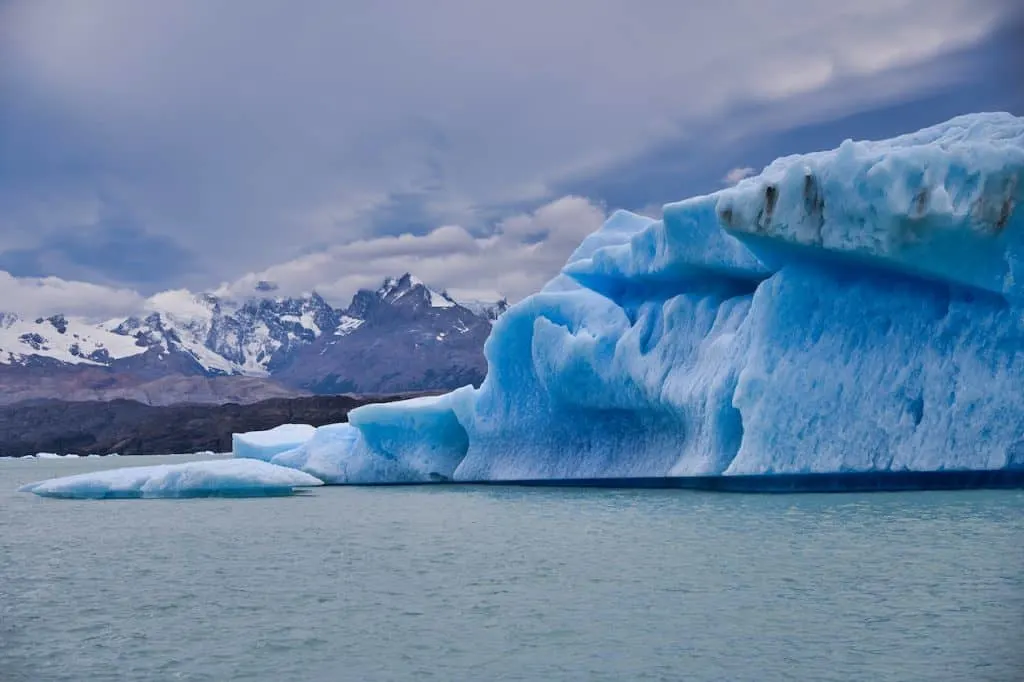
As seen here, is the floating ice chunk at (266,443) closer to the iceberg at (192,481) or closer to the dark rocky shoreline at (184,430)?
the iceberg at (192,481)

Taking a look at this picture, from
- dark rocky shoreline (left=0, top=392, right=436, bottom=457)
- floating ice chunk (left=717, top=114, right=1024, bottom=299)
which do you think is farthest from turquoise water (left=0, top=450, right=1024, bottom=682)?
dark rocky shoreline (left=0, top=392, right=436, bottom=457)

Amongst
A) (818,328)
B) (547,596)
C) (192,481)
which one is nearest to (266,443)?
(192,481)

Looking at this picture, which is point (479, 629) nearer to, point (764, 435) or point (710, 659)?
point (710, 659)

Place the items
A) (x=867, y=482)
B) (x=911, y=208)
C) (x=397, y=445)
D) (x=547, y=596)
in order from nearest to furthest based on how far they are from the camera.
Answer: (x=547, y=596)
(x=911, y=208)
(x=867, y=482)
(x=397, y=445)

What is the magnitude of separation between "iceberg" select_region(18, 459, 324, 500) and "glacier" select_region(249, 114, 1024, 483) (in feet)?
15.8

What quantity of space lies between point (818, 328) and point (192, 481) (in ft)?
36.2

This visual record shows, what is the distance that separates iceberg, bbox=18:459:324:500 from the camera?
19578mm

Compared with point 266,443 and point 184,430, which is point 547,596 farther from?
point 184,430

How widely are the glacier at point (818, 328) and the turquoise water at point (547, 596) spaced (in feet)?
3.65

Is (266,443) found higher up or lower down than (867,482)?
higher up

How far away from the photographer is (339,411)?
73.6 meters

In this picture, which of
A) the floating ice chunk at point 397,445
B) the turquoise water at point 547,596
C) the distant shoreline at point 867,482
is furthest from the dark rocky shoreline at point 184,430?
the turquoise water at point 547,596

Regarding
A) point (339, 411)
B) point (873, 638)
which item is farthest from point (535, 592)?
point (339, 411)

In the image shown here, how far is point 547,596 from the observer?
8570mm
